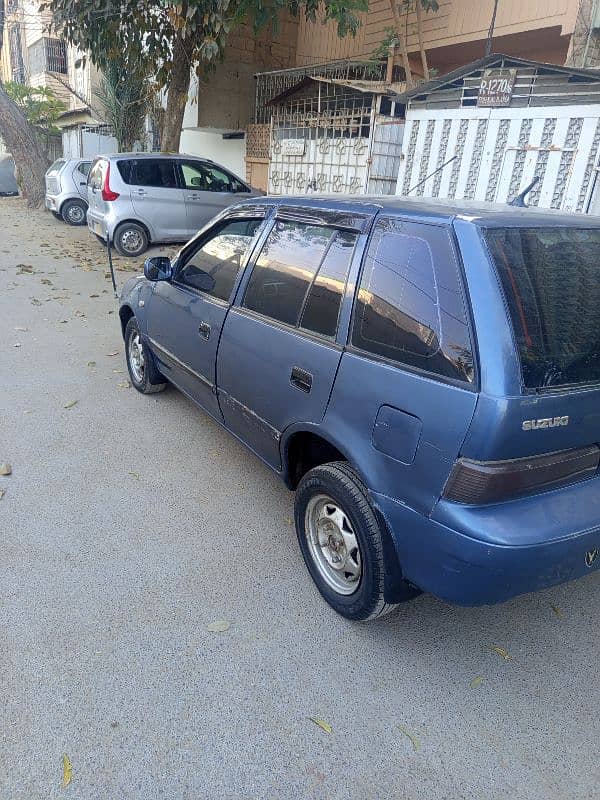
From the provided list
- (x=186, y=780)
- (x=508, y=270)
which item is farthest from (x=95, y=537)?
(x=508, y=270)

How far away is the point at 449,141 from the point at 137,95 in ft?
40.6

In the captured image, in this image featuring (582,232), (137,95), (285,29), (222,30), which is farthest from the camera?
(137,95)

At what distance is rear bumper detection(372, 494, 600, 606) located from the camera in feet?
6.40

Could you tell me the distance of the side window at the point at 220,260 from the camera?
3.31 meters

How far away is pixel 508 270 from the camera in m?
2.01

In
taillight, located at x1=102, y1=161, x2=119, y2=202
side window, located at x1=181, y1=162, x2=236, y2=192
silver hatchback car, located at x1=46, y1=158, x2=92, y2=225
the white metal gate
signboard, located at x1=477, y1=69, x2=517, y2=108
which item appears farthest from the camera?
silver hatchback car, located at x1=46, y1=158, x2=92, y2=225

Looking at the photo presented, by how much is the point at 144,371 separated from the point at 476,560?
11.5ft

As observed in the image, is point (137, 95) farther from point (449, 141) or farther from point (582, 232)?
point (582, 232)

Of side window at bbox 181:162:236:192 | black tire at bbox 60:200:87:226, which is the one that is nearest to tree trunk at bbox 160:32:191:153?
side window at bbox 181:162:236:192

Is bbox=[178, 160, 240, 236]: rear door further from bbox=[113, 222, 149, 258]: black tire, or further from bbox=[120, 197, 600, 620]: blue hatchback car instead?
bbox=[120, 197, 600, 620]: blue hatchback car

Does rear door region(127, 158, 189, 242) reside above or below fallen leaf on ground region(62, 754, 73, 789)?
above

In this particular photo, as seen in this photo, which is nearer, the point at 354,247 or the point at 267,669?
the point at 267,669

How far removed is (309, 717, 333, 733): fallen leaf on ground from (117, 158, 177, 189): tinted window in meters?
9.81

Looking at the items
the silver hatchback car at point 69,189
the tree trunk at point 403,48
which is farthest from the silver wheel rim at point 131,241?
the tree trunk at point 403,48
